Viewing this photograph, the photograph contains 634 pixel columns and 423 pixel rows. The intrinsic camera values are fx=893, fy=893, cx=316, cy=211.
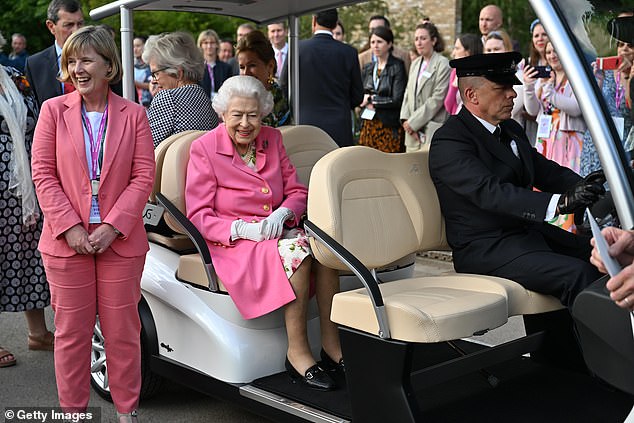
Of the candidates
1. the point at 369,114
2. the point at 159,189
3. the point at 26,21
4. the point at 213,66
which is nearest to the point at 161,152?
the point at 159,189

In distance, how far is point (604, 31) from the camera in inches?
103

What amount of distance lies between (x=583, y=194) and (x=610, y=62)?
71 centimetres

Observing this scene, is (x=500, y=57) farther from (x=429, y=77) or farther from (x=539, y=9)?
(x=429, y=77)

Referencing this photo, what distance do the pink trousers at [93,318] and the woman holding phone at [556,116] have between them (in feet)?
11.2

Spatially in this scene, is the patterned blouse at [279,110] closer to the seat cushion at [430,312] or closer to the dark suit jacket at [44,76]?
the dark suit jacket at [44,76]

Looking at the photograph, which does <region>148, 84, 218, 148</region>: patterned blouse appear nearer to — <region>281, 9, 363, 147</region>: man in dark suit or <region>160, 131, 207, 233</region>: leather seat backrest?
<region>160, 131, 207, 233</region>: leather seat backrest

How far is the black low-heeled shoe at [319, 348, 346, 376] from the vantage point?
3771mm

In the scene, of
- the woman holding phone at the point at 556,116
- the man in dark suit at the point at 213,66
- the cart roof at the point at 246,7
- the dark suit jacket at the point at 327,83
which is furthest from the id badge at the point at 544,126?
the man in dark suit at the point at 213,66

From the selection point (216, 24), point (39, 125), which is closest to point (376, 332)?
point (39, 125)

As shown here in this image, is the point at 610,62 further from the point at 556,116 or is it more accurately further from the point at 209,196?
the point at 556,116

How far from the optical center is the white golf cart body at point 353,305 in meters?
3.04

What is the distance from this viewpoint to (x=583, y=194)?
3.21 meters

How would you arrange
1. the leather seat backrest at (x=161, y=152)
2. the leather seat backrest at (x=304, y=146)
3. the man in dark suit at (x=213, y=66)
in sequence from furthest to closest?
1. the man in dark suit at (x=213, y=66)
2. the leather seat backrest at (x=304, y=146)
3. the leather seat backrest at (x=161, y=152)

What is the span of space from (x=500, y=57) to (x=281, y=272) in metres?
1.30
